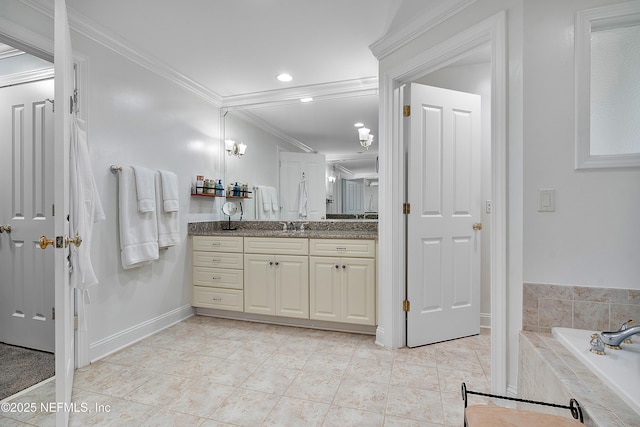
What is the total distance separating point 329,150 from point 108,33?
6.84 ft

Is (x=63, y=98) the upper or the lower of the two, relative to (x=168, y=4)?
lower

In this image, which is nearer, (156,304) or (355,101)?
(156,304)

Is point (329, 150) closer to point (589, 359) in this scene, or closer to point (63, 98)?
point (63, 98)

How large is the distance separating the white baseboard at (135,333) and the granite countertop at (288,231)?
779 mm

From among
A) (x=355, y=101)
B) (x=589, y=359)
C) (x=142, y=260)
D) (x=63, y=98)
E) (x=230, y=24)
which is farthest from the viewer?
(x=355, y=101)

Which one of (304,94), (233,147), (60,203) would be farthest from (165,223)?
(304,94)

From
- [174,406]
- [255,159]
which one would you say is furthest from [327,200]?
[174,406]

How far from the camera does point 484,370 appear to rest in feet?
6.62

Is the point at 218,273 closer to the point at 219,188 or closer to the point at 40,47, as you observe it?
the point at 219,188

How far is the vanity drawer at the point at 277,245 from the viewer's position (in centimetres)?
278

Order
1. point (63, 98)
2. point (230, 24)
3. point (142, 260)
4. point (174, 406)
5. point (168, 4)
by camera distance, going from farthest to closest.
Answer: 1. point (142, 260)
2. point (230, 24)
3. point (168, 4)
4. point (174, 406)
5. point (63, 98)

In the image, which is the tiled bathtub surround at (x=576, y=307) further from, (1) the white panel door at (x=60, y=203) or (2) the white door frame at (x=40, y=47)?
(2) the white door frame at (x=40, y=47)

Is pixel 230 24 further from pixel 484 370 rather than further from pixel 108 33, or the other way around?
pixel 484 370

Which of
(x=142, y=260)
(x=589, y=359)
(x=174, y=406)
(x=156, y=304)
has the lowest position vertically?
(x=174, y=406)
